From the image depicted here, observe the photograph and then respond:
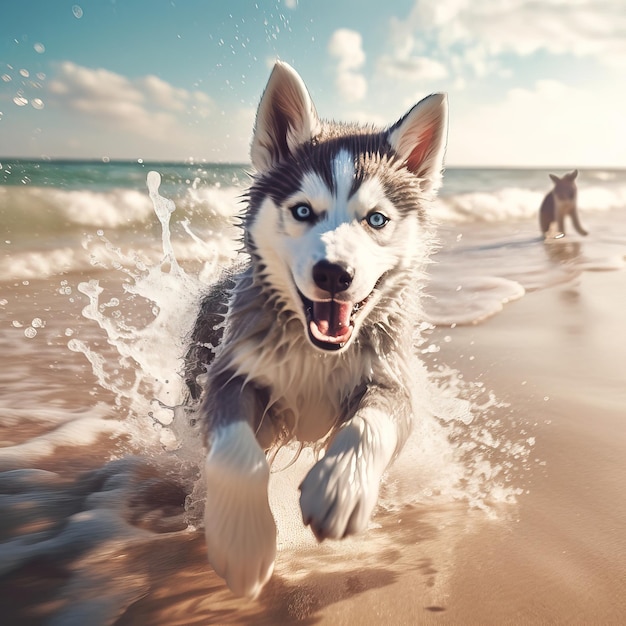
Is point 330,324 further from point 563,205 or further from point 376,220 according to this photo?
point 563,205

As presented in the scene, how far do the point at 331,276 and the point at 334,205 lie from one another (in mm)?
336

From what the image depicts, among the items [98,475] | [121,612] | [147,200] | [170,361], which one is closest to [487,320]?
[170,361]

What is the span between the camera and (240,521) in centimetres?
205

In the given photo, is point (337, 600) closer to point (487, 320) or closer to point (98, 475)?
point (98, 475)

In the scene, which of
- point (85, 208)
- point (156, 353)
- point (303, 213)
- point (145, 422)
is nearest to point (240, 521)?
point (303, 213)

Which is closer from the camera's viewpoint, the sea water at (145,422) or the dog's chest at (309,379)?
the dog's chest at (309,379)

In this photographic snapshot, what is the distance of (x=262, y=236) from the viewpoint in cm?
259

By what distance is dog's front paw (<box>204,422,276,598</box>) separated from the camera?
204cm

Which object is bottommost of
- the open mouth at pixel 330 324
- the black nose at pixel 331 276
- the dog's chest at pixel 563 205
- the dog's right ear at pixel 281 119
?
the open mouth at pixel 330 324

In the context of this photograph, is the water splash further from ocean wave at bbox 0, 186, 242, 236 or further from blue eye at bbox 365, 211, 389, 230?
ocean wave at bbox 0, 186, 242, 236

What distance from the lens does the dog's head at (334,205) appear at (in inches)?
90.4

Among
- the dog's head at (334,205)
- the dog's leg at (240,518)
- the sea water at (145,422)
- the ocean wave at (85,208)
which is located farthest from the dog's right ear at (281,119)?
the ocean wave at (85,208)

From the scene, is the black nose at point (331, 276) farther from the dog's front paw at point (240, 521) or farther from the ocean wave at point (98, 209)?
the ocean wave at point (98, 209)

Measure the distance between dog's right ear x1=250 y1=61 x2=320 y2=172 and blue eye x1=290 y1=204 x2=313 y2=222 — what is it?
0.41 metres
